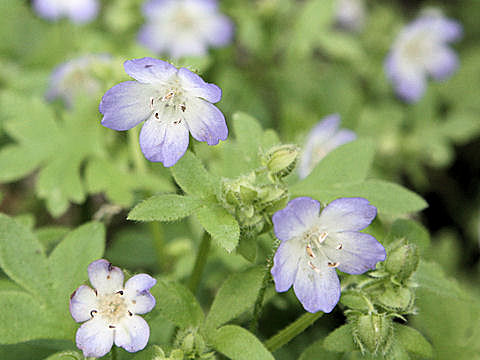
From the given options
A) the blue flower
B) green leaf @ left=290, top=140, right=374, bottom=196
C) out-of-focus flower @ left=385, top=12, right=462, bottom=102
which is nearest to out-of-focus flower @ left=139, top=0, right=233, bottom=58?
out-of-focus flower @ left=385, top=12, right=462, bottom=102

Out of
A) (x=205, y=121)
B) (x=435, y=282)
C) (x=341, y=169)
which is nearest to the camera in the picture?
(x=205, y=121)

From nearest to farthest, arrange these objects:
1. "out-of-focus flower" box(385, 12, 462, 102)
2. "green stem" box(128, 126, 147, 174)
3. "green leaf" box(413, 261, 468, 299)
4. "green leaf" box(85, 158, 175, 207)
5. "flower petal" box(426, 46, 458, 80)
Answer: "green leaf" box(413, 261, 468, 299), "green leaf" box(85, 158, 175, 207), "green stem" box(128, 126, 147, 174), "out-of-focus flower" box(385, 12, 462, 102), "flower petal" box(426, 46, 458, 80)

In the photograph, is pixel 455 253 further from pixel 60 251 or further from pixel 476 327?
pixel 60 251

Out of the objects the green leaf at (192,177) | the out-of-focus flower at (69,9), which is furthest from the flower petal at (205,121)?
the out-of-focus flower at (69,9)

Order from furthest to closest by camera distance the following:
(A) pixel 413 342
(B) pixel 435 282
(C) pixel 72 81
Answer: (C) pixel 72 81, (B) pixel 435 282, (A) pixel 413 342

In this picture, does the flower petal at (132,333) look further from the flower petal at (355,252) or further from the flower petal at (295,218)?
the flower petal at (355,252)

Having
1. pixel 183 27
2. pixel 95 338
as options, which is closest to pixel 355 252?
pixel 95 338

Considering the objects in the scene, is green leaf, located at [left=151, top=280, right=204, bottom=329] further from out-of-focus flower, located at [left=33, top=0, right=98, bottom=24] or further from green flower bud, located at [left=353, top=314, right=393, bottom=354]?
out-of-focus flower, located at [left=33, top=0, right=98, bottom=24]

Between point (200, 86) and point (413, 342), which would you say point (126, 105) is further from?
point (413, 342)
